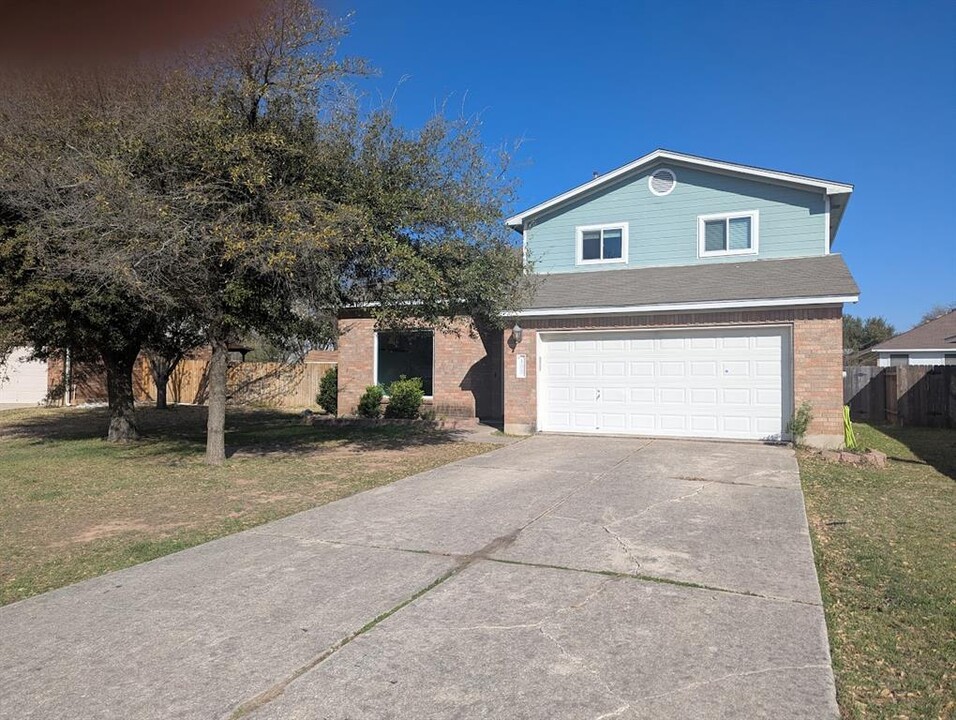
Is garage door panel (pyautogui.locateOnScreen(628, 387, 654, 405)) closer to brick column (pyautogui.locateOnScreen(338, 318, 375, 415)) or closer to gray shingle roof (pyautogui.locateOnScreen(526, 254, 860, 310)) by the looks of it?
gray shingle roof (pyautogui.locateOnScreen(526, 254, 860, 310))

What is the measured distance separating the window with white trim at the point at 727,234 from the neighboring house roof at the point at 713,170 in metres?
0.91

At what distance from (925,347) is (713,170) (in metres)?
19.7

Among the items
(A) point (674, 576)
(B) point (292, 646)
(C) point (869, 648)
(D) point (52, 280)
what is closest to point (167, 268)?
(D) point (52, 280)

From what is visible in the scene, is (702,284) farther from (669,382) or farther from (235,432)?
(235,432)

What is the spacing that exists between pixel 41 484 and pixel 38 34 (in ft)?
24.3

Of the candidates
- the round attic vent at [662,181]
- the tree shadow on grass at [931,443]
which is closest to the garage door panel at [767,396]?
the tree shadow on grass at [931,443]

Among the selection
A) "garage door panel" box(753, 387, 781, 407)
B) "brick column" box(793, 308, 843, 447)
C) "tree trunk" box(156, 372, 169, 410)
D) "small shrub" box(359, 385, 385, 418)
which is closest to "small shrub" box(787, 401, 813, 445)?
"brick column" box(793, 308, 843, 447)

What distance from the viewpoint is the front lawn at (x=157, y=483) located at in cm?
609

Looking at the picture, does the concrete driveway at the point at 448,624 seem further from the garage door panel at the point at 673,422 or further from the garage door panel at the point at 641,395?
the garage door panel at the point at 641,395

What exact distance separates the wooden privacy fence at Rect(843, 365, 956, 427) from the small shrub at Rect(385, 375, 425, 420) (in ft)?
43.5

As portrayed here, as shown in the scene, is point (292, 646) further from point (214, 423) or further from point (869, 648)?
point (214, 423)

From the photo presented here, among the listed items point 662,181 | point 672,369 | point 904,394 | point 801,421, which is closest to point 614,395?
point 672,369

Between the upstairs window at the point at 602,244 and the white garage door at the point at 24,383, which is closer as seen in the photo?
the upstairs window at the point at 602,244

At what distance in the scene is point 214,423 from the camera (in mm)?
11047
